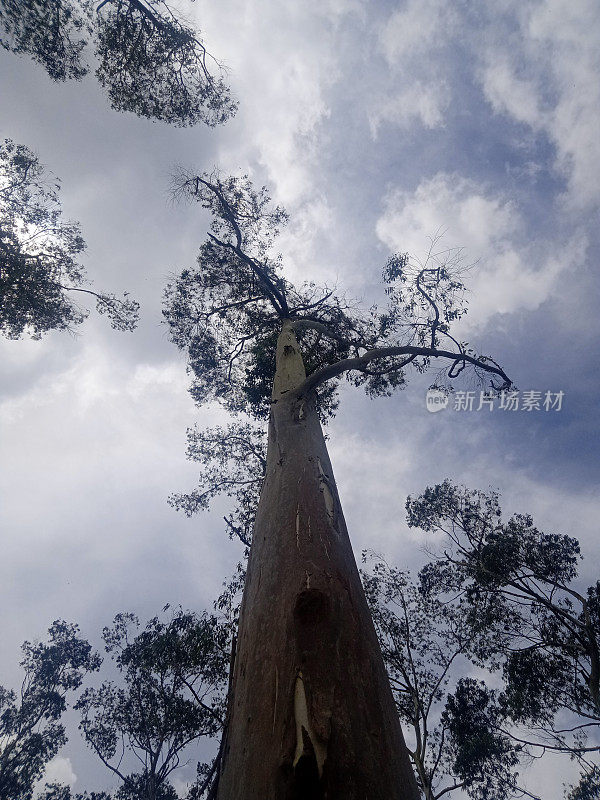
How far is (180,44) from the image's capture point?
282 inches

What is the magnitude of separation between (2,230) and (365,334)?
8.06 metres

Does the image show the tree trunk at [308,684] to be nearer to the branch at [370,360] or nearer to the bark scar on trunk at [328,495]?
the bark scar on trunk at [328,495]

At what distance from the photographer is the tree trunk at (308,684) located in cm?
112

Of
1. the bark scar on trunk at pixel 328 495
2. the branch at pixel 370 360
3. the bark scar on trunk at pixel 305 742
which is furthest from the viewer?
the branch at pixel 370 360

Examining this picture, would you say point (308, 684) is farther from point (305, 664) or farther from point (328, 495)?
point (328, 495)

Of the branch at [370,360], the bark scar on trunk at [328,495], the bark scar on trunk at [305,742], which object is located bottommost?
the bark scar on trunk at [305,742]

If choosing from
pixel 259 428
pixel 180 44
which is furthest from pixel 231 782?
pixel 180 44

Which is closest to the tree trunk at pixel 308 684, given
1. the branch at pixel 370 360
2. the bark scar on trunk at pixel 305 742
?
A: the bark scar on trunk at pixel 305 742

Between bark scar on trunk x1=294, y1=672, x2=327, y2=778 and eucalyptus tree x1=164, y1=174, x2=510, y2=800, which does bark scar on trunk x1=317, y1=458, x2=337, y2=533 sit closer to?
eucalyptus tree x1=164, y1=174, x2=510, y2=800

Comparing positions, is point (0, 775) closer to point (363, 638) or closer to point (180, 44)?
point (363, 638)

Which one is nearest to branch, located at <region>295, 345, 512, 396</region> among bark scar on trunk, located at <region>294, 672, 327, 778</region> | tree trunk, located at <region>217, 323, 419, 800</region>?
tree trunk, located at <region>217, 323, 419, 800</region>

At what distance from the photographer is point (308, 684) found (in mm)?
1313

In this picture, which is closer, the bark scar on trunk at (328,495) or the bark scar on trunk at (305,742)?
the bark scar on trunk at (305,742)

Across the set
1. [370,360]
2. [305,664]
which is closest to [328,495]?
[305,664]
